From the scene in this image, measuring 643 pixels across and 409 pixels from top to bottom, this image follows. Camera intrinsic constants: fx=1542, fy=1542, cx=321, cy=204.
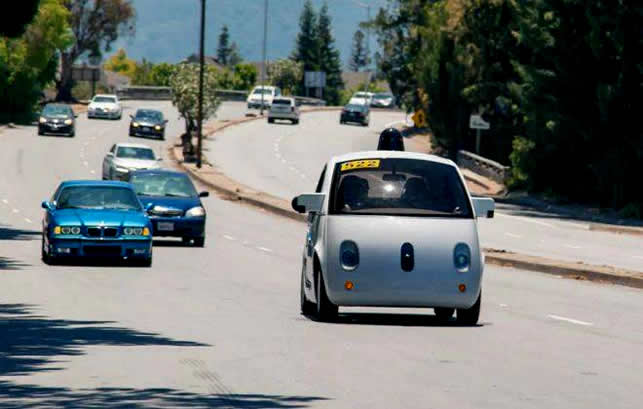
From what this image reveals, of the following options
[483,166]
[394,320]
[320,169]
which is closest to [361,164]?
[394,320]

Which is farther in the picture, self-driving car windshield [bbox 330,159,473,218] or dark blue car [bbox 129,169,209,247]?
dark blue car [bbox 129,169,209,247]

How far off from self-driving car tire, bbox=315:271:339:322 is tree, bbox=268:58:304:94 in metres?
169

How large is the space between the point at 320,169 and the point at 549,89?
20.9 m

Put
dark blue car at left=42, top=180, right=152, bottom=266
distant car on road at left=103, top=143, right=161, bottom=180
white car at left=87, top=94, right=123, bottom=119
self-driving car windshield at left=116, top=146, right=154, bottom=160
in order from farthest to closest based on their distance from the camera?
white car at left=87, top=94, right=123, bottom=119 < self-driving car windshield at left=116, top=146, right=154, bottom=160 < distant car on road at left=103, top=143, right=161, bottom=180 < dark blue car at left=42, top=180, right=152, bottom=266

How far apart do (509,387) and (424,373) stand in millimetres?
926

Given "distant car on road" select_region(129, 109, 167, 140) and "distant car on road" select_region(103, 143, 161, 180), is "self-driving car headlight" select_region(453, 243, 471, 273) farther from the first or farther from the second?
"distant car on road" select_region(129, 109, 167, 140)

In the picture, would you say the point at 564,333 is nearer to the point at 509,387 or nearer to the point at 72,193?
the point at 509,387

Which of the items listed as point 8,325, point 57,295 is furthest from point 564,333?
point 57,295

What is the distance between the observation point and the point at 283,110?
106438 mm

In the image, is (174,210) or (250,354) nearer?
(250,354)

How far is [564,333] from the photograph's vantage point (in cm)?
1547

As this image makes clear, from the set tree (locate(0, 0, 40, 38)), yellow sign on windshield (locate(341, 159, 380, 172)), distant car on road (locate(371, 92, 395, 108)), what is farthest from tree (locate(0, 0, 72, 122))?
yellow sign on windshield (locate(341, 159, 380, 172))

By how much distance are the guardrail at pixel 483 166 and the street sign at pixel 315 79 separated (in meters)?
113

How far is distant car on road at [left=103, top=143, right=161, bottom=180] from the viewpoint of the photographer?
166 feet
